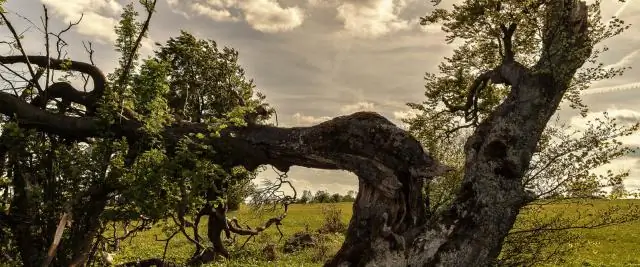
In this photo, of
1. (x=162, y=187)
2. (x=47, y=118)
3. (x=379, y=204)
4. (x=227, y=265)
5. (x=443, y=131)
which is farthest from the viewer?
(x=227, y=265)

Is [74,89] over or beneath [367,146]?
over

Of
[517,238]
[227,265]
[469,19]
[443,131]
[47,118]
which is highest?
[469,19]

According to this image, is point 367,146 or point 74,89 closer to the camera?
point 367,146

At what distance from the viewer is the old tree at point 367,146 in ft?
41.6

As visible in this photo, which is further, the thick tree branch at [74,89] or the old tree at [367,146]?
the thick tree branch at [74,89]

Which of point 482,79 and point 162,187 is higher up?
point 482,79

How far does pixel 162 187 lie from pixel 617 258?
26.6 meters

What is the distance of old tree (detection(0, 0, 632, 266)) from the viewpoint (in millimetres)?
12680

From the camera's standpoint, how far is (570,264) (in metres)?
24.9

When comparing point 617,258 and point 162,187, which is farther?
point 617,258

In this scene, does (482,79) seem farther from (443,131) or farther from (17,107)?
(17,107)

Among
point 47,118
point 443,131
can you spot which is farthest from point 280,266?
point 47,118

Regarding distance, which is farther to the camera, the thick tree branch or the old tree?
the thick tree branch

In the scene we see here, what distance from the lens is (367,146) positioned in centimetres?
1344
